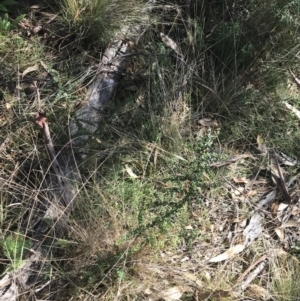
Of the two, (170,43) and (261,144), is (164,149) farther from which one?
(170,43)

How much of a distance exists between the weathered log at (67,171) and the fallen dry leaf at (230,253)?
2.68ft

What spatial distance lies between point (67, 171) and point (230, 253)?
37.9 inches

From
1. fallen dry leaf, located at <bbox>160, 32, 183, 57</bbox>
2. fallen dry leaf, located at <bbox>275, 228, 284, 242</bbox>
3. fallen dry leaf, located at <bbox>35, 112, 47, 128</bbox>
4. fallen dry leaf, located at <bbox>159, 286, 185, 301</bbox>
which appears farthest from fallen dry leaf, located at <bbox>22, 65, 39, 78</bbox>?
fallen dry leaf, located at <bbox>275, 228, 284, 242</bbox>

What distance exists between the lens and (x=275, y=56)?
3320mm

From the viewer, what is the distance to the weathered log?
2.35m

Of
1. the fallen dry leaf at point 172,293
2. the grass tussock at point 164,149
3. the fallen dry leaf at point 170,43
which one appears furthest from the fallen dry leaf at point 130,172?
the fallen dry leaf at point 170,43

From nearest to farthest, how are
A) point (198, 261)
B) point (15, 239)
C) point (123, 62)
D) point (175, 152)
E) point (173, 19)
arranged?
point (15, 239)
point (198, 261)
point (175, 152)
point (123, 62)
point (173, 19)

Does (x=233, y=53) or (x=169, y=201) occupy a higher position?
(x=233, y=53)

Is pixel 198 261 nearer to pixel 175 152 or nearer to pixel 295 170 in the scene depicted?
pixel 175 152

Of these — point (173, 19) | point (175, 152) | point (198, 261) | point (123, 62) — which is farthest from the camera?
point (173, 19)

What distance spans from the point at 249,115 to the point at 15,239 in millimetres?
1611

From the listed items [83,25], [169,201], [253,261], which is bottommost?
[253,261]

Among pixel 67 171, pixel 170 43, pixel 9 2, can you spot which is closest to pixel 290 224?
pixel 67 171

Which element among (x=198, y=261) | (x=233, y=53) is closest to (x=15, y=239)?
(x=198, y=261)
